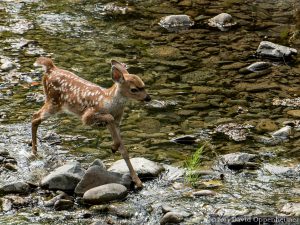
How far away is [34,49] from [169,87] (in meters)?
3.47

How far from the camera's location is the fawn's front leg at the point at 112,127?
357 inches

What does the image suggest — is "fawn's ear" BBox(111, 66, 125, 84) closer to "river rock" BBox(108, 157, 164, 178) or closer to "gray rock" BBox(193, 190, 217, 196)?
"river rock" BBox(108, 157, 164, 178)

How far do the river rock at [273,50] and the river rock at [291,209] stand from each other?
6338 mm

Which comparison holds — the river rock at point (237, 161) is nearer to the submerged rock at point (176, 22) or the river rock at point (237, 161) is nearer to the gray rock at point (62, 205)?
the gray rock at point (62, 205)

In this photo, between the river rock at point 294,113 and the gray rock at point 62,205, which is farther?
the river rock at point 294,113

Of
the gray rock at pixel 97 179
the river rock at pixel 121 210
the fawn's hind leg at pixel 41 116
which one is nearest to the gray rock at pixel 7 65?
the fawn's hind leg at pixel 41 116

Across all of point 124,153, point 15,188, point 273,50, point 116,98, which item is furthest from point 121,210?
point 273,50

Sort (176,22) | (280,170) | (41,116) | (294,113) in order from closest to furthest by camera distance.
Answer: (280,170), (41,116), (294,113), (176,22)

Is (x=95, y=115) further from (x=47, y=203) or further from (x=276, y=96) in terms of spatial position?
(x=276, y=96)

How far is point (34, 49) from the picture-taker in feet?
Answer: 48.4

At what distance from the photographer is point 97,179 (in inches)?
351

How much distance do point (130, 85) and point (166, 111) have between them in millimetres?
2721

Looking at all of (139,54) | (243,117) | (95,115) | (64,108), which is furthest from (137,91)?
(139,54)

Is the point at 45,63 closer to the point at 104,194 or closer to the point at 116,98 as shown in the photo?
the point at 116,98
